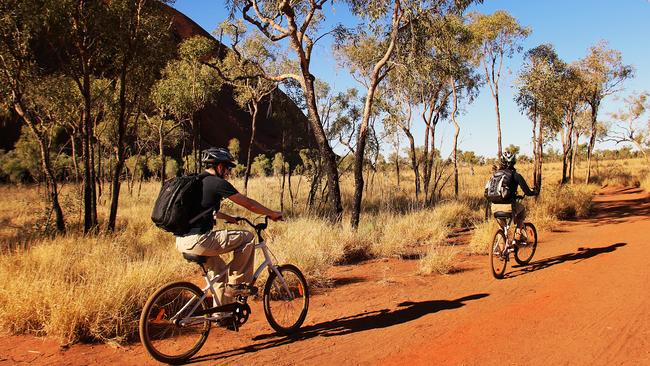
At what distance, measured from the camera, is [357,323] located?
5.41m

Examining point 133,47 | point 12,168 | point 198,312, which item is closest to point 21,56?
point 133,47

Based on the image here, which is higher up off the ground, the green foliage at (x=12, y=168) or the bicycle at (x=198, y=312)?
the green foliage at (x=12, y=168)

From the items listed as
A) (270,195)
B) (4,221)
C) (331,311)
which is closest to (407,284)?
(331,311)

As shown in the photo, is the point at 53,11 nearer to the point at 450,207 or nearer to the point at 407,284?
the point at 407,284

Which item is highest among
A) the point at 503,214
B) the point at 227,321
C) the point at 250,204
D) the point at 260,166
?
the point at 260,166

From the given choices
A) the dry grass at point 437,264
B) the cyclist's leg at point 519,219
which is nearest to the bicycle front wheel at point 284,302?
the dry grass at point 437,264

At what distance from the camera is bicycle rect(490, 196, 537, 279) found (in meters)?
7.43

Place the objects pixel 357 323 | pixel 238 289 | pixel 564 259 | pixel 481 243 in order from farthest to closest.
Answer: pixel 481 243 → pixel 564 259 → pixel 357 323 → pixel 238 289

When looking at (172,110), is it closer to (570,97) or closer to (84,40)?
(84,40)

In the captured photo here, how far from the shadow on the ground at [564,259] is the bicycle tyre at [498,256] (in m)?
0.24

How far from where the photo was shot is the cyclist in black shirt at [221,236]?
4.18m

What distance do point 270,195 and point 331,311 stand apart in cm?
1804

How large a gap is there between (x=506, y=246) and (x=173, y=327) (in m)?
5.46

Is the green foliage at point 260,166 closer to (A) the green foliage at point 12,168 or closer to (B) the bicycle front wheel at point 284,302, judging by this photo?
(A) the green foliage at point 12,168
